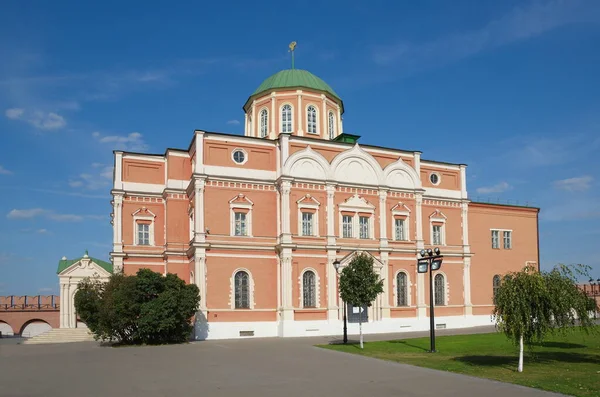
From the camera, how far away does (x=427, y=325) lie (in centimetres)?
4041

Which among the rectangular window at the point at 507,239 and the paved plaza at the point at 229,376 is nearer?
the paved plaza at the point at 229,376

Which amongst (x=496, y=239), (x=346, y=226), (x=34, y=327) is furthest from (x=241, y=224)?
(x=34, y=327)

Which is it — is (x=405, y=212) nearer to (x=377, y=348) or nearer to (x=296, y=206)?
(x=296, y=206)

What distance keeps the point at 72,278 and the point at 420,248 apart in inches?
1022

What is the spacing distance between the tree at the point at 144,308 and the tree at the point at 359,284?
926 centimetres

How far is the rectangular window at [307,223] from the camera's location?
3812 cm

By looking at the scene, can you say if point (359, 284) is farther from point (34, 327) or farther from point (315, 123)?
point (34, 327)

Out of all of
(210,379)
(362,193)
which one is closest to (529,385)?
(210,379)

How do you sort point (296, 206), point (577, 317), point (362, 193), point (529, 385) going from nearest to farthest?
point (529, 385) < point (577, 317) < point (296, 206) < point (362, 193)

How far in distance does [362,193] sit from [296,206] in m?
5.27

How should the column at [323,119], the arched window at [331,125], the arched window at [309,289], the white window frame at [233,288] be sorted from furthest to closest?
the arched window at [331,125]
the column at [323,119]
the arched window at [309,289]
the white window frame at [233,288]

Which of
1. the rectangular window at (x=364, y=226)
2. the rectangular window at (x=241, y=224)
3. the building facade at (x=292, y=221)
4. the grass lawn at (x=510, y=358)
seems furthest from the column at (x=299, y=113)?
the grass lawn at (x=510, y=358)

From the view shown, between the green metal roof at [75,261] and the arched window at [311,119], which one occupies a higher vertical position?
the arched window at [311,119]

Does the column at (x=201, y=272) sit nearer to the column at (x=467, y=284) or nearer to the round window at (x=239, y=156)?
the round window at (x=239, y=156)
